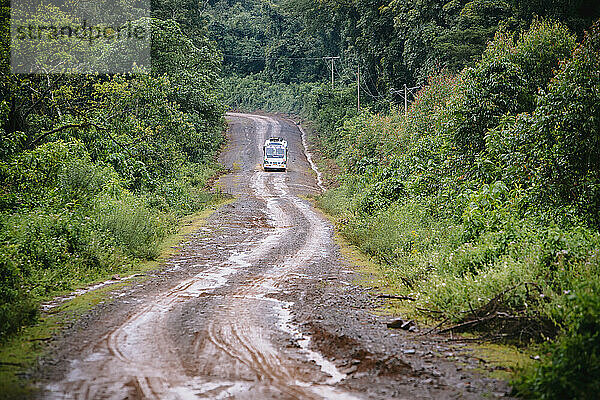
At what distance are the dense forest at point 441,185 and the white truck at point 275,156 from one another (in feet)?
31.6

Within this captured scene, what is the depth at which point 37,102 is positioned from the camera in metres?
16.4

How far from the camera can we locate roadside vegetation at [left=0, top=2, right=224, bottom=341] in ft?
34.0

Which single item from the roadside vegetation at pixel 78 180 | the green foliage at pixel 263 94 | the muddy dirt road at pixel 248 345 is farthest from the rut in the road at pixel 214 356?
the green foliage at pixel 263 94

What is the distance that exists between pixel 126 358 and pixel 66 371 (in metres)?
0.71

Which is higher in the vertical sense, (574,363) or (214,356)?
(574,363)

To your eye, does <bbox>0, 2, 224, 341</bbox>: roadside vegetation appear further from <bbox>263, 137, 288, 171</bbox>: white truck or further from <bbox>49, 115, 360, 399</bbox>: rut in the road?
<bbox>263, 137, 288, 171</bbox>: white truck

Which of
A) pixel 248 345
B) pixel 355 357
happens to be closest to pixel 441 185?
pixel 355 357

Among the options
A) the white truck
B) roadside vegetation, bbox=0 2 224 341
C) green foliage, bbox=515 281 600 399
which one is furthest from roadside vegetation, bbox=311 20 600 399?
the white truck

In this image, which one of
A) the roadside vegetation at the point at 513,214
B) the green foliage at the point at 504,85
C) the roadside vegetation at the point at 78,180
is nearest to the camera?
the roadside vegetation at the point at 513,214

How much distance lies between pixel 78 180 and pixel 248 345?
944 centimetres

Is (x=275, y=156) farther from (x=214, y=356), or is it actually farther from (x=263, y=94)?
(x=263, y=94)

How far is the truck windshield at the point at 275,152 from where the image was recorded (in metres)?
40.2

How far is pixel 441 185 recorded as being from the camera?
49.0 ft

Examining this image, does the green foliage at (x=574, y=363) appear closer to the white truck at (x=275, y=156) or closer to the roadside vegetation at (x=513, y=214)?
the roadside vegetation at (x=513, y=214)
